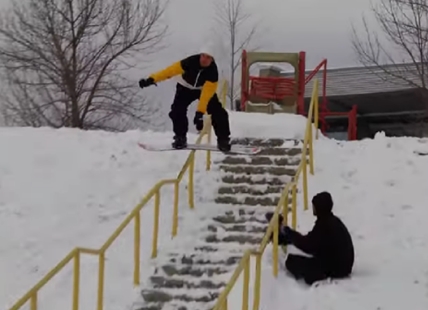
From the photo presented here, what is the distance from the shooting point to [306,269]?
28.6 ft

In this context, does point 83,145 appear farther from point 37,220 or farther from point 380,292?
point 380,292

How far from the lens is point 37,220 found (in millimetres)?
11117

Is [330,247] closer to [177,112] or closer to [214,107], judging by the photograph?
[214,107]

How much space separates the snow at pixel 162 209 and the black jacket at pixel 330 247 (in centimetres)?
18

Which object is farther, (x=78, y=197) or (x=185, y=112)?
(x=78, y=197)

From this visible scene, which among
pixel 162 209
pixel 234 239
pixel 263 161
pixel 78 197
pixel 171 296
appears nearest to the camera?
pixel 171 296

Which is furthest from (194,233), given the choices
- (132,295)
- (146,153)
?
(146,153)

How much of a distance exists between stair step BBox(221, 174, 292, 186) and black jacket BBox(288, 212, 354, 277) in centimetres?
286

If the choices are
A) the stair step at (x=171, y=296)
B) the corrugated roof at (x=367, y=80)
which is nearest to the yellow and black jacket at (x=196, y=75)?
the stair step at (x=171, y=296)

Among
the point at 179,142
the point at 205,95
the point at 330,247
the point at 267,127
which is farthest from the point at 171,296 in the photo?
the point at 267,127

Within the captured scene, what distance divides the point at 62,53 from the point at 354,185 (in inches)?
624

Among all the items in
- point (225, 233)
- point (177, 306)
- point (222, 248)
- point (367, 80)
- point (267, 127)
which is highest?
point (367, 80)

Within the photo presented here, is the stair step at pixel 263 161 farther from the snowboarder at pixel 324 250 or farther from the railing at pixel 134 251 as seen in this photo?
the snowboarder at pixel 324 250

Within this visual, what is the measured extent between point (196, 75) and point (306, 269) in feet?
12.1
